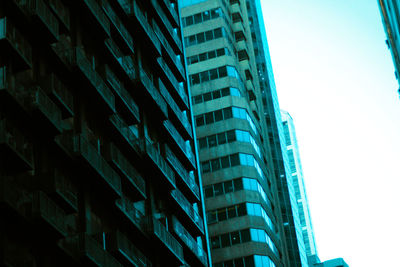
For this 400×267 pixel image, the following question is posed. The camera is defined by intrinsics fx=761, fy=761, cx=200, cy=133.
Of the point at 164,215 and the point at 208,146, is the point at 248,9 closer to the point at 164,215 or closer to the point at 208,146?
the point at 208,146

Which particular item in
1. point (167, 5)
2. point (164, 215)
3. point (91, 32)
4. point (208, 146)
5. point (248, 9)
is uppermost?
point (248, 9)

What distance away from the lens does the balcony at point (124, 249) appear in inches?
1683

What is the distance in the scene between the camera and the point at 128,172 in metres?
47.6

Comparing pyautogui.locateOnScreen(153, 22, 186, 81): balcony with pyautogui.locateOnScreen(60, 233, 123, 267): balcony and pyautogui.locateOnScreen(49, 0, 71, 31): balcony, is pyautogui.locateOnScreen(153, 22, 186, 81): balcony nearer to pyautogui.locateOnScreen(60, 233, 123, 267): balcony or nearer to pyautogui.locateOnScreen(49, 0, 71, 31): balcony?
pyautogui.locateOnScreen(49, 0, 71, 31): balcony

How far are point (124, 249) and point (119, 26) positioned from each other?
17.2 meters

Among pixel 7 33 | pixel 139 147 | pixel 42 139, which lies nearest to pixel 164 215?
pixel 139 147

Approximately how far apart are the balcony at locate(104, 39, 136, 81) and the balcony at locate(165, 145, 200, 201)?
306 inches

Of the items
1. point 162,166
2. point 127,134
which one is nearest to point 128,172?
point 127,134

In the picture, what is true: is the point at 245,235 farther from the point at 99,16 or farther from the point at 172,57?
the point at 99,16

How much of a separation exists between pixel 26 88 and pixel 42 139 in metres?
2.69

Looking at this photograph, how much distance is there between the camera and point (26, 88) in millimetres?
37125

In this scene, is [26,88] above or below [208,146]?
below

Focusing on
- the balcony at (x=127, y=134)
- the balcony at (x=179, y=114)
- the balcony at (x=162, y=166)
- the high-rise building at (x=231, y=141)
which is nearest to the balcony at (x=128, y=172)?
the balcony at (x=127, y=134)

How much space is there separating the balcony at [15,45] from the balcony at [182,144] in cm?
2192
